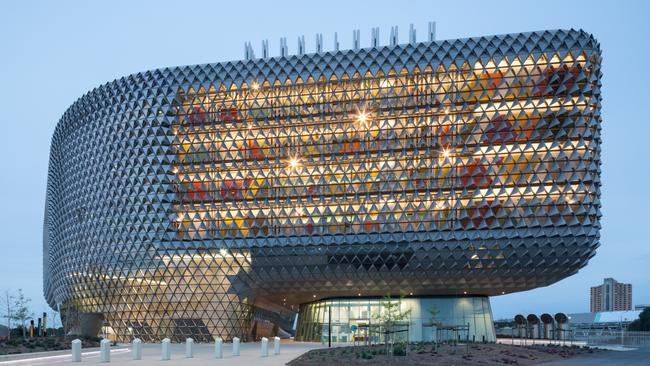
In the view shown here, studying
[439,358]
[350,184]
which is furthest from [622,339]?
[439,358]

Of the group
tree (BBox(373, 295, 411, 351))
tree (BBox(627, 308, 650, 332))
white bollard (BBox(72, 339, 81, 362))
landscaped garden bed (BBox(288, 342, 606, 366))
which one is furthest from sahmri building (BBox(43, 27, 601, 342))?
tree (BBox(627, 308, 650, 332))

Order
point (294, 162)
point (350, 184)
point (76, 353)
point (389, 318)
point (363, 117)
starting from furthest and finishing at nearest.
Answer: point (294, 162)
point (363, 117)
point (350, 184)
point (389, 318)
point (76, 353)

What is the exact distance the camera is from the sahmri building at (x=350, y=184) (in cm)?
6381

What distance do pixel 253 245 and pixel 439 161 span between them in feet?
69.8

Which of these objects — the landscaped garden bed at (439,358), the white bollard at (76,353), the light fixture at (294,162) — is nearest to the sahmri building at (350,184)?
the light fixture at (294,162)

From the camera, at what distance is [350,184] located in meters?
67.4

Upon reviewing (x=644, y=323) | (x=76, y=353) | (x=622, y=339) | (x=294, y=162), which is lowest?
(x=644, y=323)

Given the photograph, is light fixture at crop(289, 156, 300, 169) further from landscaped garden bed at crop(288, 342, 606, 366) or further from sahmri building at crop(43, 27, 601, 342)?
landscaped garden bed at crop(288, 342, 606, 366)

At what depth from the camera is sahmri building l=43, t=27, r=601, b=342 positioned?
6381cm

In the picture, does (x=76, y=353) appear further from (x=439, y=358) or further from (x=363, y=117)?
(x=363, y=117)

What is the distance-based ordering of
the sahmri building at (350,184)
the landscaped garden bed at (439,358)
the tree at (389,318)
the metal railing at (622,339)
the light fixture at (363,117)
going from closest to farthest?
the landscaped garden bed at (439,358) → the tree at (389,318) → the sahmri building at (350,184) → the light fixture at (363,117) → the metal railing at (622,339)

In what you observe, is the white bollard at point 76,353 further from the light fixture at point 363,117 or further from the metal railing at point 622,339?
the metal railing at point 622,339

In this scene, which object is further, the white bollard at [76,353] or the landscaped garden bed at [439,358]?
the white bollard at [76,353]

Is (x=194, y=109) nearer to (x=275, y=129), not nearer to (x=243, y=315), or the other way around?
(x=275, y=129)
